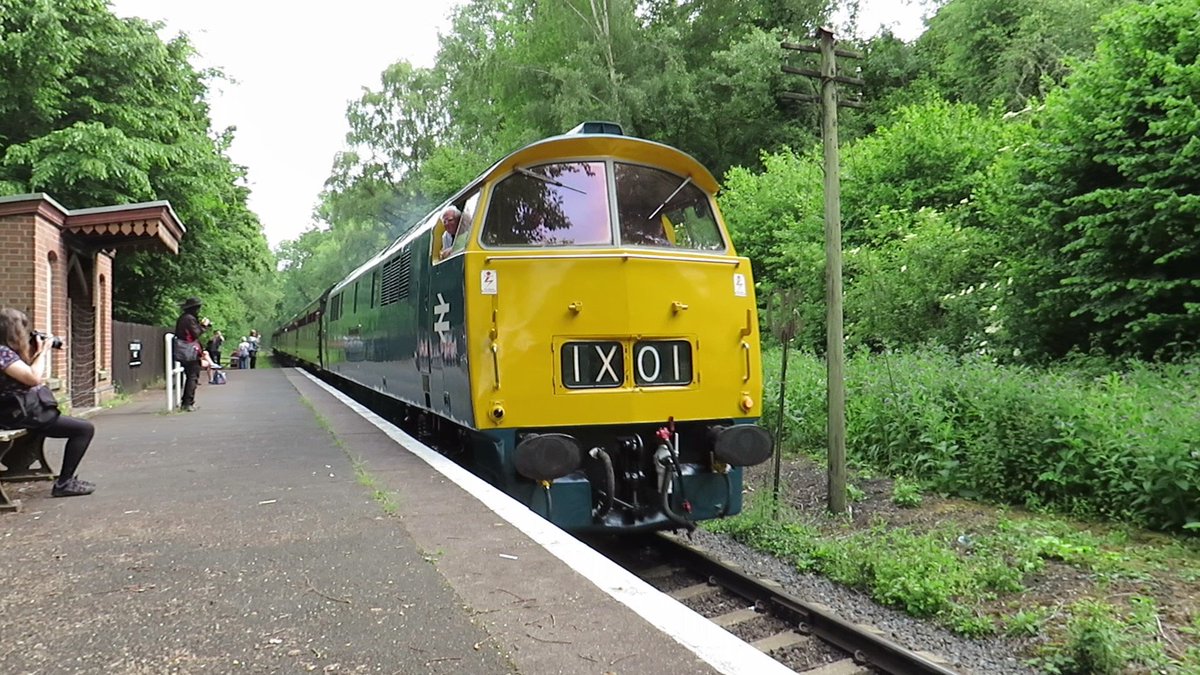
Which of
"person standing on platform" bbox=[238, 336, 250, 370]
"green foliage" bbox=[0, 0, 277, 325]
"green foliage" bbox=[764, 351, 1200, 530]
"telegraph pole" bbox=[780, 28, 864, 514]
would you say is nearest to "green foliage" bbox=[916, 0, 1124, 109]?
"green foliage" bbox=[764, 351, 1200, 530]

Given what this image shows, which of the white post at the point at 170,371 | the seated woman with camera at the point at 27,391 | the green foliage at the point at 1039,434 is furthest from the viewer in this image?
the white post at the point at 170,371

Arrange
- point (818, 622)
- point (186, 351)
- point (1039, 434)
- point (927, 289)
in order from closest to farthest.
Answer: point (818, 622) < point (1039, 434) < point (927, 289) < point (186, 351)

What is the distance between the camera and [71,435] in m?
5.45

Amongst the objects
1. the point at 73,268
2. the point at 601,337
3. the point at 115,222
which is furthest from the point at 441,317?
the point at 73,268

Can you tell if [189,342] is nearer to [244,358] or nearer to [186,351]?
[186,351]

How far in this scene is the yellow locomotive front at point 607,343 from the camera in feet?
17.4

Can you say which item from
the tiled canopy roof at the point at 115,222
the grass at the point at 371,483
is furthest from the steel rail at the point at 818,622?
the tiled canopy roof at the point at 115,222

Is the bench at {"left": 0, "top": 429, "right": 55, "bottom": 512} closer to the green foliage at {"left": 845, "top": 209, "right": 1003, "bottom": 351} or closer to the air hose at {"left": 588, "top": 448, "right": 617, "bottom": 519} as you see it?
the air hose at {"left": 588, "top": 448, "right": 617, "bottom": 519}

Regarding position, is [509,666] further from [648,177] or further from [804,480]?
[804,480]

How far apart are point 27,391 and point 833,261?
644 centimetres

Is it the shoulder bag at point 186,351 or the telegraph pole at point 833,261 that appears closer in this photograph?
the telegraph pole at point 833,261

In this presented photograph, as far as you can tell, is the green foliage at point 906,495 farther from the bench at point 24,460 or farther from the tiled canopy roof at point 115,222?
the tiled canopy roof at point 115,222

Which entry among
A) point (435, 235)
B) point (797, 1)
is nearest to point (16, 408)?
point (435, 235)

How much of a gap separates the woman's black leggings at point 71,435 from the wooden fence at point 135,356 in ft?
33.2
